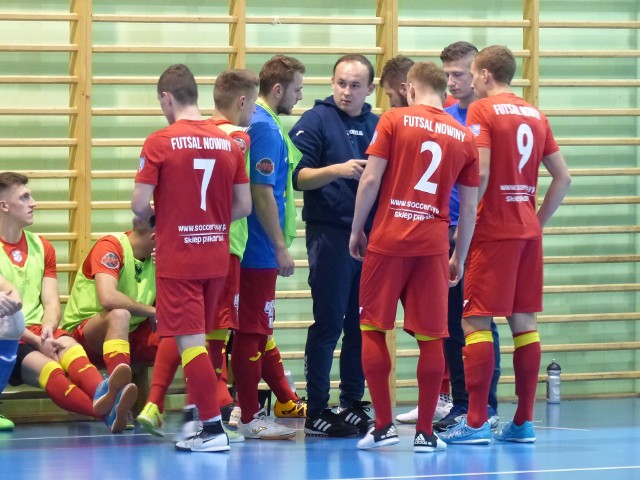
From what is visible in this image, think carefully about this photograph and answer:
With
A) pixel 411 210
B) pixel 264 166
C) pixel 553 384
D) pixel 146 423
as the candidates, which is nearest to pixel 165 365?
pixel 146 423

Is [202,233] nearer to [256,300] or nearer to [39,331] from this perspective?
[256,300]

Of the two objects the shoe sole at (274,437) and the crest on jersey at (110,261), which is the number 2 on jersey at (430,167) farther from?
the crest on jersey at (110,261)

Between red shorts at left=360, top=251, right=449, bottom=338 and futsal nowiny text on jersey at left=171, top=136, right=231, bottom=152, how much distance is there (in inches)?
31.3

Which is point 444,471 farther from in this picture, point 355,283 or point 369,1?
point 369,1

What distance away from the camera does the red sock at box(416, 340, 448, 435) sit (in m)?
4.96

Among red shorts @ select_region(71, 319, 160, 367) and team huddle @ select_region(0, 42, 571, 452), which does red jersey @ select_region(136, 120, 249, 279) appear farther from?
red shorts @ select_region(71, 319, 160, 367)

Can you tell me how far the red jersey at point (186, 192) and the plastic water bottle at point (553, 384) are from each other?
10.1 feet

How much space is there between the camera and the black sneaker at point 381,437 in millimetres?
5004

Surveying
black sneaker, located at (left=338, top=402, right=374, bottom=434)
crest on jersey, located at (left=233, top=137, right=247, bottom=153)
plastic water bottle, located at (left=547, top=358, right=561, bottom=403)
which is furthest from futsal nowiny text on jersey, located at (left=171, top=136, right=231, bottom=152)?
plastic water bottle, located at (left=547, top=358, right=561, bottom=403)

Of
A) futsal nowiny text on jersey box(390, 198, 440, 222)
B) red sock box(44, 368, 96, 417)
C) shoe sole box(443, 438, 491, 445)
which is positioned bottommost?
shoe sole box(443, 438, 491, 445)

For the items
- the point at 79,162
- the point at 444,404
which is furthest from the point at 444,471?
the point at 79,162

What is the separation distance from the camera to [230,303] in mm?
5273

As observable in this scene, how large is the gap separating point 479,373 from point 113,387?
5.66ft

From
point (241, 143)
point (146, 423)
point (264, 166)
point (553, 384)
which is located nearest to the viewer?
point (146, 423)
